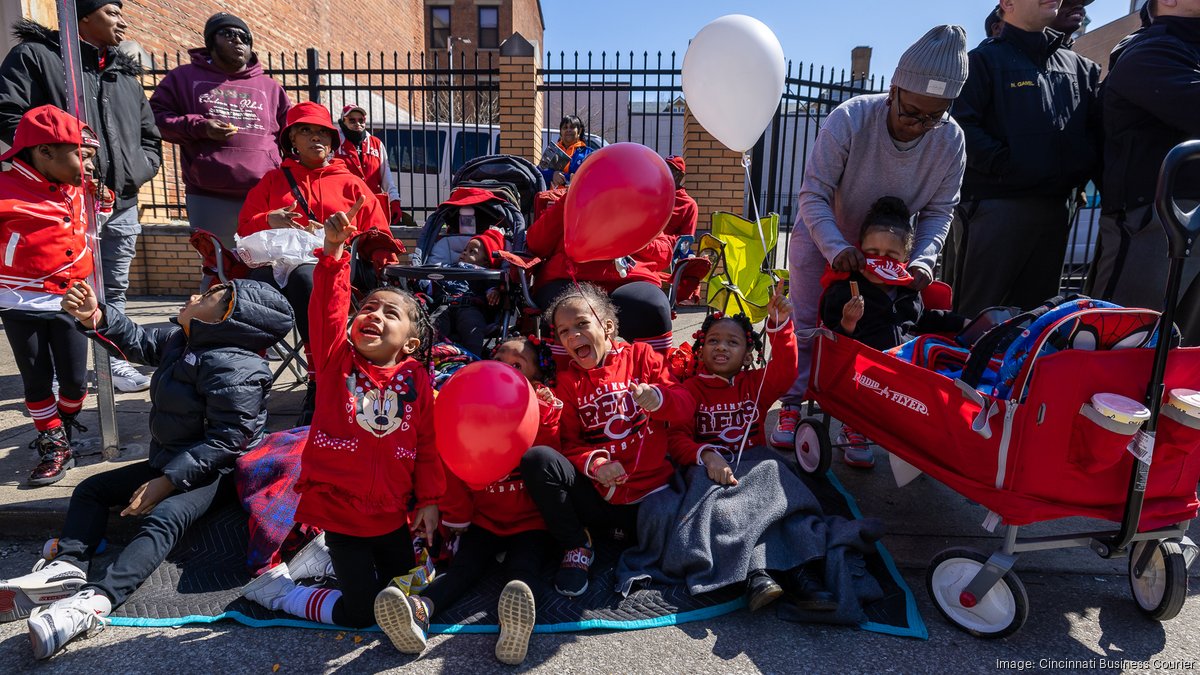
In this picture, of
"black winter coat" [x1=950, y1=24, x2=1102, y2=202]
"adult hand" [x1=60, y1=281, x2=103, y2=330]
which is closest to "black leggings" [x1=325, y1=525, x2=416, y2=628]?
"adult hand" [x1=60, y1=281, x2=103, y2=330]

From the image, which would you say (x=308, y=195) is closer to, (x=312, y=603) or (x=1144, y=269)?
(x=312, y=603)

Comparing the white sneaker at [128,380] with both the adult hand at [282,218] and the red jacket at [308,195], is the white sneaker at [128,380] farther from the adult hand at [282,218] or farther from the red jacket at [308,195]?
the adult hand at [282,218]

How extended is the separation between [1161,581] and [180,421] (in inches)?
144

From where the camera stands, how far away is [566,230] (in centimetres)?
277

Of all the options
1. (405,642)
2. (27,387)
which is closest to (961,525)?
(405,642)

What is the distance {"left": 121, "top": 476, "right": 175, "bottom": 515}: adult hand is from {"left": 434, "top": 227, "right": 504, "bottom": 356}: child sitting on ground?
1419 mm

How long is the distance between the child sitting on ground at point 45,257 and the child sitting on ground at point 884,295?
366cm

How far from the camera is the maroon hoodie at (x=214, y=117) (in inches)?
173

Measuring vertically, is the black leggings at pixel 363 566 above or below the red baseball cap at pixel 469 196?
below

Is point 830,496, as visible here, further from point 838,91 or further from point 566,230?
point 838,91

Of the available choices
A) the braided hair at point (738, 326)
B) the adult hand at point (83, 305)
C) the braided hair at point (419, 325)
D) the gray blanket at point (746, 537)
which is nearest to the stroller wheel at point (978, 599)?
the gray blanket at point (746, 537)

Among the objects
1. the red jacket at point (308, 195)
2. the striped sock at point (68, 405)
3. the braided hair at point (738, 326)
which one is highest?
the red jacket at point (308, 195)

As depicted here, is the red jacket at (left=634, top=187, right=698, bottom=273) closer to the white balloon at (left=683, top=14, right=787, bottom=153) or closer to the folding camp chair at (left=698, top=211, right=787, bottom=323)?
the folding camp chair at (left=698, top=211, right=787, bottom=323)

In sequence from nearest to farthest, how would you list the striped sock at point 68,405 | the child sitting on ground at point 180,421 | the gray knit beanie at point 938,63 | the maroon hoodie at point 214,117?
the child sitting on ground at point 180,421
the gray knit beanie at point 938,63
the striped sock at point 68,405
the maroon hoodie at point 214,117
